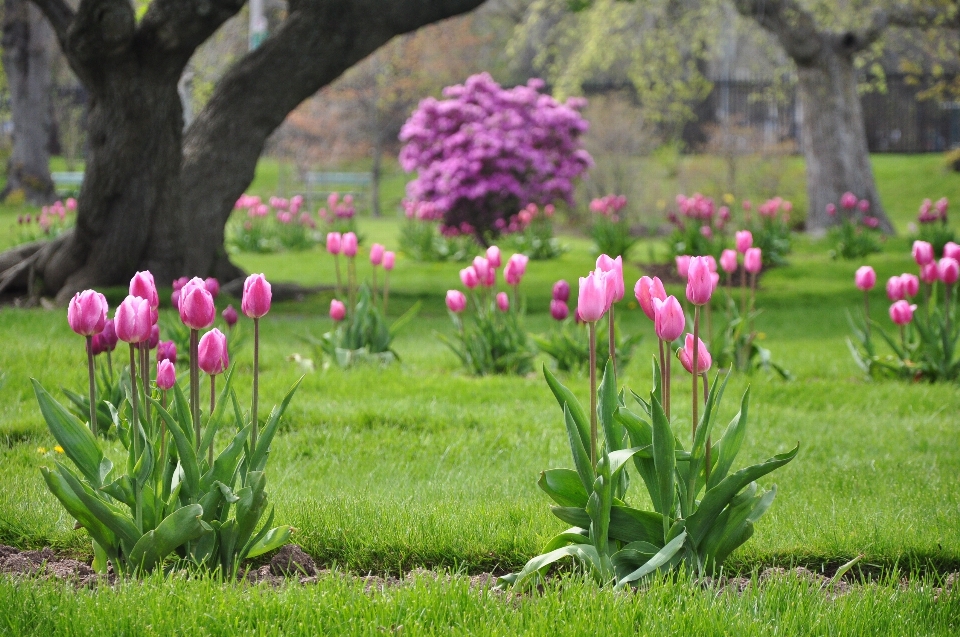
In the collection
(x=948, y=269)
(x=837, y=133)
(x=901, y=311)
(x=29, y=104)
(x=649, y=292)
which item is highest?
(x=29, y=104)

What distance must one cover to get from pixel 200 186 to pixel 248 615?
7628 millimetres

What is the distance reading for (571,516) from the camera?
272 centimetres

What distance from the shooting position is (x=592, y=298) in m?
2.54

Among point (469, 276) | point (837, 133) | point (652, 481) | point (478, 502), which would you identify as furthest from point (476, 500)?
point (837, 133)

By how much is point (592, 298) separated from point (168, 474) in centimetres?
118

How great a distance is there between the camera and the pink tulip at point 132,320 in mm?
2576

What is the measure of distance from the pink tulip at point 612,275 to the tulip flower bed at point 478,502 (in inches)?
28.4

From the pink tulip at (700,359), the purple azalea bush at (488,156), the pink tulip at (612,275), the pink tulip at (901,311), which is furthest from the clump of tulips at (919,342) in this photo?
the purple azalea bush at (488,156)

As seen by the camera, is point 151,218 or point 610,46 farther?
point 610,46

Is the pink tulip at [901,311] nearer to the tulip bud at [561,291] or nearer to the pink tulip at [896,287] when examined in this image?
the pink tulip at [896,287]

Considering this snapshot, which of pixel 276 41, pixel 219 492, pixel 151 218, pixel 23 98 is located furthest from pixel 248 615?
pixel 23 98

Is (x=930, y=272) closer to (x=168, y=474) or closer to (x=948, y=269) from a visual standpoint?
(x=948, y=269)

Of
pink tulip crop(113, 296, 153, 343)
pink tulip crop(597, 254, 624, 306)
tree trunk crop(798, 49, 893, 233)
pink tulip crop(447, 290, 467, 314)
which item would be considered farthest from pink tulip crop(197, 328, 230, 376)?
tree trunk crop(798, 49, 893, 233)

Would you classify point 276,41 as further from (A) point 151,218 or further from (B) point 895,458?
(B) point 895,458
